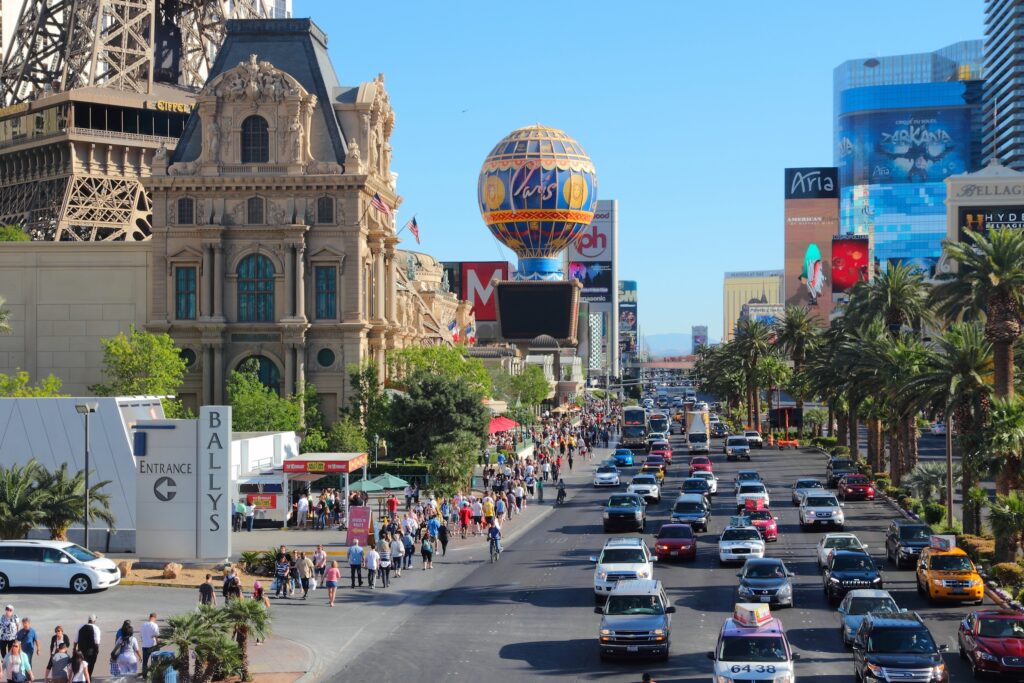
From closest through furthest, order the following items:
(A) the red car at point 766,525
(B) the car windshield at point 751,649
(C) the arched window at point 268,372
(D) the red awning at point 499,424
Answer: (B) the car windshield at point 751,649 → (A) the red car at point 766,525 → (C) the arched window at point 268,372 → (D) the red awning at point 499,424

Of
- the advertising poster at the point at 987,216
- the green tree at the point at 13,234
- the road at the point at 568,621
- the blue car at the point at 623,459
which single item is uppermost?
the advertising poster at the point at 987,216

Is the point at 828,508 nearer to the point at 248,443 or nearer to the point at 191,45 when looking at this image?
the point at 248,443

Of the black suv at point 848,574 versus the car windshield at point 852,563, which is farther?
the car windshield at point 852,563

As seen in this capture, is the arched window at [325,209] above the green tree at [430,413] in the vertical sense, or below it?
above

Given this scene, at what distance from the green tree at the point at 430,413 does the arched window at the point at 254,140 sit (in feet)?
53.2

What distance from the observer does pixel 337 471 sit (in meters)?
51.4

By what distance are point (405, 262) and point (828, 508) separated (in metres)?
95.7

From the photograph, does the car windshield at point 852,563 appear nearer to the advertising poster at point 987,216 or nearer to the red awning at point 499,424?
the red awning at point 499,424

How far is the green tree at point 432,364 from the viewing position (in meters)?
80.1

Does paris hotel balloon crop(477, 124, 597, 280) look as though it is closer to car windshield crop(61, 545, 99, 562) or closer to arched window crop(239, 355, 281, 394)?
arched window crop(239, 355, 281, 394)

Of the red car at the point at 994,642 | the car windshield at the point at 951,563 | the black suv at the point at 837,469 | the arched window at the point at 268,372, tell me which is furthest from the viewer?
the arched window at the point at 268,372

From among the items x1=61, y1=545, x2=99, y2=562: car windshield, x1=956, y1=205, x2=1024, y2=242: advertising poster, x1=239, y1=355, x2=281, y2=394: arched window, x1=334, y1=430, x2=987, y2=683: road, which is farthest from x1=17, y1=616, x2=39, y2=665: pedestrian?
x1=956, y1=205, x2=1024, y2=242: advertising poster

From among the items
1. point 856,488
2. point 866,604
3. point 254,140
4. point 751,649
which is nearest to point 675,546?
point 866,604

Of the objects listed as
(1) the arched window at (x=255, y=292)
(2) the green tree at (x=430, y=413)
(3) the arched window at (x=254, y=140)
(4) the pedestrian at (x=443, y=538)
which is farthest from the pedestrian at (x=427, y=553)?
(3) the arched window at (x=254, y=140)
